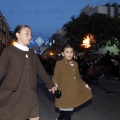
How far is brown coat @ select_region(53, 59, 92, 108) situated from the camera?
6.08m

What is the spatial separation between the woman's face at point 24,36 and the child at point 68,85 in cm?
174

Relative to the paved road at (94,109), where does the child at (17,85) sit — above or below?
above

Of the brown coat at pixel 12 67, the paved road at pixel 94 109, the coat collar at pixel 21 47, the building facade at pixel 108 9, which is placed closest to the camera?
the brown coat at pixel 12 67

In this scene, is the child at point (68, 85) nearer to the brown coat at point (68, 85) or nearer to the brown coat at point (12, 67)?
the brown coat at point (68, 85)

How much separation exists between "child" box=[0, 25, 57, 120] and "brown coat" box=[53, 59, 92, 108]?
1.71 metres

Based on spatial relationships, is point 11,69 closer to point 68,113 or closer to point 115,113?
point 68,113

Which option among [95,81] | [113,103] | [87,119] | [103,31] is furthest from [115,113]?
[103,31]

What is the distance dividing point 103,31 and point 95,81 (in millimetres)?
29615

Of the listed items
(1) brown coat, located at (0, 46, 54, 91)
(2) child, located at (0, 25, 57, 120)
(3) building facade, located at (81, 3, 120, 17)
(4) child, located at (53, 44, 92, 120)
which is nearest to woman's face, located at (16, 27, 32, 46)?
(2) child, located at (0, 25, 57, 120)

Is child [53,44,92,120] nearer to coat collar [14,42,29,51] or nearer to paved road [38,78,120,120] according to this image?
coat collar [14,42,29,51]

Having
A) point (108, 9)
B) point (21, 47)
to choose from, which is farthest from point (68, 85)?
point (108, 9)

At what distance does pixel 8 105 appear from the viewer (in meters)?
4.28

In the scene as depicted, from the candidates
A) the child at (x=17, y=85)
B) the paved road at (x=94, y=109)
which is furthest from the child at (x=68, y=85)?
the paved road at (x=94, y=109)

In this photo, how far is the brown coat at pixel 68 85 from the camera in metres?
6.08
